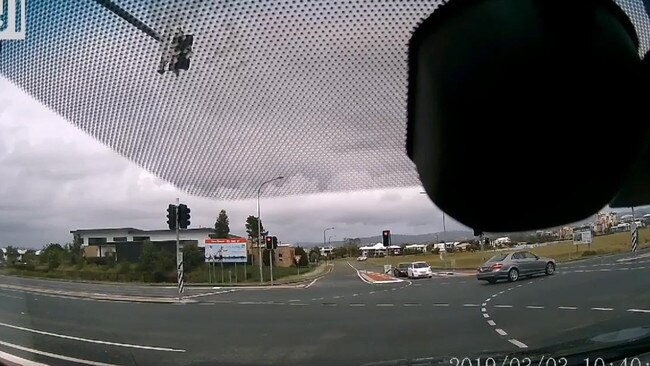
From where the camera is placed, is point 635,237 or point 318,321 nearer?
point 318,321

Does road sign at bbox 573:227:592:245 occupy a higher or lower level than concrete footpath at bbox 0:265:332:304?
higher

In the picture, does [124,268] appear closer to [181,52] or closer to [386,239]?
[181,52]

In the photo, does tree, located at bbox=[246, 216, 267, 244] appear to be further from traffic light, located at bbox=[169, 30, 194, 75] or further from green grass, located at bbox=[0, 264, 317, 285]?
traffic light, located at bbox=[169, 30, 194, 75]

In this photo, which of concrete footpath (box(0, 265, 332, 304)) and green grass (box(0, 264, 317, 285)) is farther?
concrete footpath (box(0, 265, 332, 304))

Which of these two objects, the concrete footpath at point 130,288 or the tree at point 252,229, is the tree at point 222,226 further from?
the concrete footpath at point 130,288

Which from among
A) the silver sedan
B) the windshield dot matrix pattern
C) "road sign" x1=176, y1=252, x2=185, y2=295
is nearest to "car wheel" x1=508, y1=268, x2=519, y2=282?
the silver sedan

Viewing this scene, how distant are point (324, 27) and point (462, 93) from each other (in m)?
1.13

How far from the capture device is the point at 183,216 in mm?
4352

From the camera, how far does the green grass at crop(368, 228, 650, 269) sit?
16.8 feet

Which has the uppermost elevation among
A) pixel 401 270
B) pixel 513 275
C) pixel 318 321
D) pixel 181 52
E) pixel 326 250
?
pixel 181 52

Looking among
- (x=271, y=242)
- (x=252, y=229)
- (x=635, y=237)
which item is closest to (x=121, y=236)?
(x=252, y=229)

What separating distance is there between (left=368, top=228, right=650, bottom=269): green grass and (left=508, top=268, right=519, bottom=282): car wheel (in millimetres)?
321

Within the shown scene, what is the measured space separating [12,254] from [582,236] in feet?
16.9

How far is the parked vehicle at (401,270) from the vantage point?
5.36 metres
